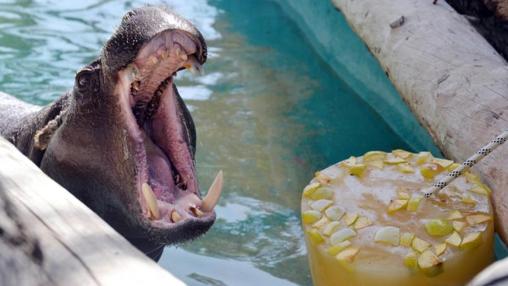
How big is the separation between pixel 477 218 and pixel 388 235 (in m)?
0.32

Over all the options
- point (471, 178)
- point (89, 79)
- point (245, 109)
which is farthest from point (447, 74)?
point (245, 109)

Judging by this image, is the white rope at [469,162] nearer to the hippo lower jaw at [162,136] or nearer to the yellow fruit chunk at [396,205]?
the yellow fruit chunk at [396,205]

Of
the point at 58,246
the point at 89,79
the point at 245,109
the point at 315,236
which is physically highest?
the point at 58,246

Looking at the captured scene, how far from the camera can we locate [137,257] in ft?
5.36

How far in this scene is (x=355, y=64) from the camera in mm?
6566

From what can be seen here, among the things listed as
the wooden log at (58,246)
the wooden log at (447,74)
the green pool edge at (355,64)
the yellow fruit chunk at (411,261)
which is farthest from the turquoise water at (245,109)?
the wooden log at (58,246)

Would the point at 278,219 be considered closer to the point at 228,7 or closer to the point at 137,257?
the point at 137,257

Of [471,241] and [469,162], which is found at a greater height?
[469,162]

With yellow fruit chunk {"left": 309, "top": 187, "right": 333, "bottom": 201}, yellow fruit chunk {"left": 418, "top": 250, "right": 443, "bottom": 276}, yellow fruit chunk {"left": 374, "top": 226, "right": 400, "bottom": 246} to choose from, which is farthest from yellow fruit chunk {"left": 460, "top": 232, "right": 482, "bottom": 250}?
yellow fruit chunk {"left": 309, "top": 187, "right": 333, "bottom": 201}

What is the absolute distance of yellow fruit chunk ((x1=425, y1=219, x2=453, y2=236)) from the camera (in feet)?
9.21

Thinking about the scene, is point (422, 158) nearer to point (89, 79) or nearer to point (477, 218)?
point (477, 218)

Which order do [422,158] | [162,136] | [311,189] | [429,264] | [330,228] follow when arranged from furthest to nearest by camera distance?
[422,158], [311,189], [162,136], [330,228], [429,264]

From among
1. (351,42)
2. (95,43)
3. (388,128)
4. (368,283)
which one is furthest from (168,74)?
(95,43)

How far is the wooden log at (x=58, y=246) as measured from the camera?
5.16 feet
